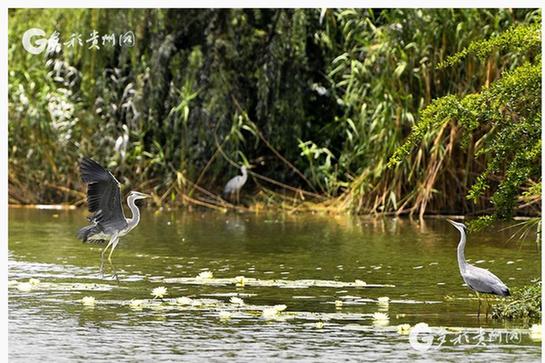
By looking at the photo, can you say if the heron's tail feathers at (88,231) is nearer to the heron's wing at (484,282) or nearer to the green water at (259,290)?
the green water at (259,290)

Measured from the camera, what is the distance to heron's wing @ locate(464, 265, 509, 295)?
10227 millimetres

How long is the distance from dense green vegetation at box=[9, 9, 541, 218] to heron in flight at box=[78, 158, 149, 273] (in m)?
7.37

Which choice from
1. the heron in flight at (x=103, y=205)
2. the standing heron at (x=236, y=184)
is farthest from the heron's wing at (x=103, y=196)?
the standing heron at (x=236, y=184)

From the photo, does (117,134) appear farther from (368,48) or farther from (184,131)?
(368,48)

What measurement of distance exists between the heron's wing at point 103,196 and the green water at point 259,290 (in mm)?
573

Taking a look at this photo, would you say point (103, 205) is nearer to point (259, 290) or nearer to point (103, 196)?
point (103, 196)

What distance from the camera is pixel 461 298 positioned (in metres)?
11.2

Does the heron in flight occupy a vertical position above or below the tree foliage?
below

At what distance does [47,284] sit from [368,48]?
8734 mm

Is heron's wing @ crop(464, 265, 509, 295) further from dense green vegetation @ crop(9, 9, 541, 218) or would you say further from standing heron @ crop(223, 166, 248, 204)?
standing heron @ crop(223, 166, 248, 204)

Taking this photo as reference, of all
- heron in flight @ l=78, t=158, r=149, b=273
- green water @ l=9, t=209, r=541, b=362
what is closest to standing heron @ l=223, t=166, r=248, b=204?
green water @ l=9, t=209, r=541, b=362

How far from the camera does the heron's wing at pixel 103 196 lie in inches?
448

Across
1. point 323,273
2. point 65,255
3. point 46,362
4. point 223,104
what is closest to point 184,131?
point 223,104

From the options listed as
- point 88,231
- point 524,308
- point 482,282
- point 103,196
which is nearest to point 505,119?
point 482,282
